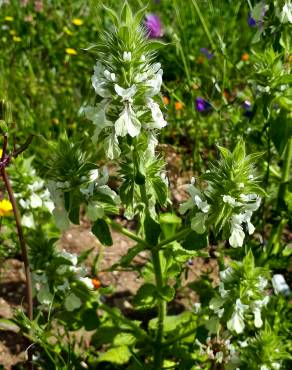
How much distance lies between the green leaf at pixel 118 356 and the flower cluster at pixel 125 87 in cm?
99

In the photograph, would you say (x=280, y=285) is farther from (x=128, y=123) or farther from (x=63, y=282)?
(x=128, y=123)

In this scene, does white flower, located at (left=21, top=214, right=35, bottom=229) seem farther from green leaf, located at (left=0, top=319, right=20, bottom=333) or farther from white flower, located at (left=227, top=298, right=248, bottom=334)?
white flower, located at (left=227, top=298, right=248, bottom=334)

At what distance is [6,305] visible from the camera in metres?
2.58

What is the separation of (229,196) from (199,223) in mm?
112

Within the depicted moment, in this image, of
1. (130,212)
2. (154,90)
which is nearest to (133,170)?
(130,212)

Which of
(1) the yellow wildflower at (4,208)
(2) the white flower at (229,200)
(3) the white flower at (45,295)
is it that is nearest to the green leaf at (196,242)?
(2) the white flower at (229,200)

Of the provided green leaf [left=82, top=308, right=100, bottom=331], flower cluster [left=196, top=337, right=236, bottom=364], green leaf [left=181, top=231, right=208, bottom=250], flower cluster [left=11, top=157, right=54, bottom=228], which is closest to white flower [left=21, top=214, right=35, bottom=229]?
flower cluster [left=11, top=157, right=54, bottom=228]

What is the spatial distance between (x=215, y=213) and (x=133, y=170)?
246mm

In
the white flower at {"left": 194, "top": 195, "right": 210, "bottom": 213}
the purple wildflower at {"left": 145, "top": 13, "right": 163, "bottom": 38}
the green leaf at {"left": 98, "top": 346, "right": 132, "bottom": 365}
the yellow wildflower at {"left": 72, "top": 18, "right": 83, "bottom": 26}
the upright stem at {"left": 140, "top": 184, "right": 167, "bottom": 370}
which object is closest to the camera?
the white flower at {"left": 194, "top": 195, "right": 210, "bottom": 213}

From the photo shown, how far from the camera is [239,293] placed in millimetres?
1879

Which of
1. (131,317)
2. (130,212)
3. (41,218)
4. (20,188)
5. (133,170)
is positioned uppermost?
(133,170)

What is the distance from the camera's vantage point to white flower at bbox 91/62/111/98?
1.53 m

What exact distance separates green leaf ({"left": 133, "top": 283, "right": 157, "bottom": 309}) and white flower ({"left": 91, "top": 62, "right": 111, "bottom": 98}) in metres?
0.77

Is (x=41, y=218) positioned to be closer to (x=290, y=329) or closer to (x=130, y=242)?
(x=130, y=242)
